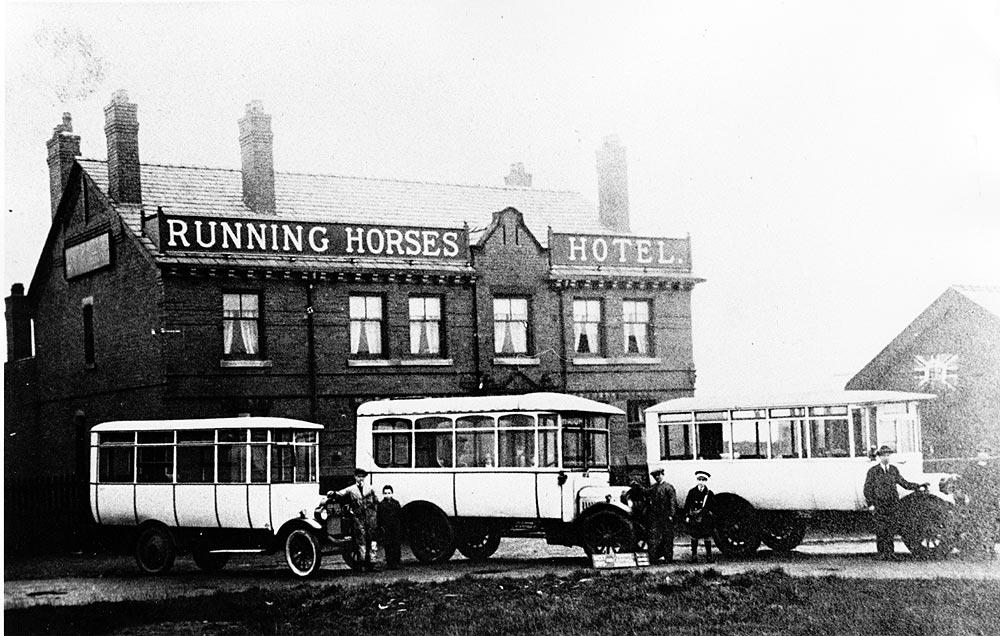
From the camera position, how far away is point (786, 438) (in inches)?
613

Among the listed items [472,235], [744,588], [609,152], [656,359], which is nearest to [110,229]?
[472,235]

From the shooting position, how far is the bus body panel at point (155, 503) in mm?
14930

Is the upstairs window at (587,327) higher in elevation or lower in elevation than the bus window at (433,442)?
higher

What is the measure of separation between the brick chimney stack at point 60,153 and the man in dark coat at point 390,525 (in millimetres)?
5635

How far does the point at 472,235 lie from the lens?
Answer: 1991cm

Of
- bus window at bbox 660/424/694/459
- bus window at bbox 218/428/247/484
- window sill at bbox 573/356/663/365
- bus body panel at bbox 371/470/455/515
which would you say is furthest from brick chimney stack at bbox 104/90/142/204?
bus window at bbox 660/424/694/459

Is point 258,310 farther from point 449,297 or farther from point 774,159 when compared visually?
point 774,159

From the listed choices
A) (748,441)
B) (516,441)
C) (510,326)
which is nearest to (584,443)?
(516,441)

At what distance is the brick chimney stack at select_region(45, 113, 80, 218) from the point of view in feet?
46.3

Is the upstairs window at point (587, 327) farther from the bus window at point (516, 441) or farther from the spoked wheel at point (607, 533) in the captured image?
the spoked wheel at point (607, 533)

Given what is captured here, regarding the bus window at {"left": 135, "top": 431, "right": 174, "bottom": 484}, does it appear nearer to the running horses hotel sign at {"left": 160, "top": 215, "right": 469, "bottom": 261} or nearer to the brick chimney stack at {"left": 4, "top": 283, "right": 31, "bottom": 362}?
the brick chimney stack at {"left": 4, "top": 283, "right": 31, "bottom": 362}

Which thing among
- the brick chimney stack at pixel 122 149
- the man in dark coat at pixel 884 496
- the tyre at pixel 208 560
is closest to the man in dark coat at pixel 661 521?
the man in dark coat at pixel 884 496

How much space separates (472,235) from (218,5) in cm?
737

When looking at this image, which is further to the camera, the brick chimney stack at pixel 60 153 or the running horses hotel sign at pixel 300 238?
the running horses hotel sign at pixel 300 238
